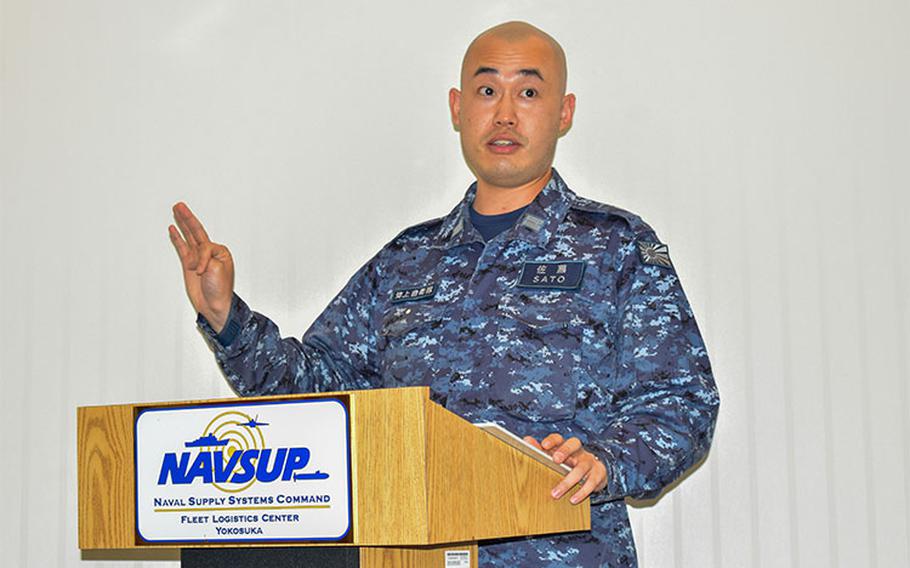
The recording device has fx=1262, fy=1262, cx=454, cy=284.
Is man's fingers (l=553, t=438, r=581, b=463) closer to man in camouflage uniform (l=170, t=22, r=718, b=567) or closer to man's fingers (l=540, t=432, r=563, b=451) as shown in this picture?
man's fingers (l=540, t=432, r=563, b=451)

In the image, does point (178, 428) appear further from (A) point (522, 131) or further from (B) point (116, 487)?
(A) point (522, 131)

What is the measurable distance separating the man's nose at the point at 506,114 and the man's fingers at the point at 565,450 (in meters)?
1.02

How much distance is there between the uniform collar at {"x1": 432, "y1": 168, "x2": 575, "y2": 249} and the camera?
2.70 m

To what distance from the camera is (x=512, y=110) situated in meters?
2.85

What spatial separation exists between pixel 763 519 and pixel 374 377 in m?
1.03

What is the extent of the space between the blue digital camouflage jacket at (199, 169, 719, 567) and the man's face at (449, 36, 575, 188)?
9 centimetres

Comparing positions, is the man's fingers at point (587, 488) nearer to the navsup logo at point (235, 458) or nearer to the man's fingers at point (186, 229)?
the navsup logo at point (235, 458)

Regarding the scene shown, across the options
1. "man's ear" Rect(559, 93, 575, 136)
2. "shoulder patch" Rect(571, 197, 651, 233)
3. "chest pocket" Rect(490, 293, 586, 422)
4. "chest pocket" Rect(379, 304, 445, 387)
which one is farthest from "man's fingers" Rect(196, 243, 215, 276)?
"man's ear" Rect(559, 93, 575, 136)

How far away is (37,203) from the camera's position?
12.0ft

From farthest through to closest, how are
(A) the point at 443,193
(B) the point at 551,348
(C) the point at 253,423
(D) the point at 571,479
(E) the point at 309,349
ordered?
1. (A) the point at 443,193
2. (E) the point at 309,349
3. (B) the point at 551,348
4. (D) the point at 571,479
5. (C) the point at 253,423

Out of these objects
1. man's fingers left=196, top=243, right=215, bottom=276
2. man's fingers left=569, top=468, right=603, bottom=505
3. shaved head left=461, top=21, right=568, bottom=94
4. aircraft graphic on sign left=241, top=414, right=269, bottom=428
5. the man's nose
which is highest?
shaved head left=461, top=21, right=568, bottom=94

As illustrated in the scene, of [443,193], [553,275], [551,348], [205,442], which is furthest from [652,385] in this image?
[443,193]

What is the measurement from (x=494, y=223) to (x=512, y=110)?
0.85ft

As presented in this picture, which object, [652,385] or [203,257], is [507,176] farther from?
[203,257]
